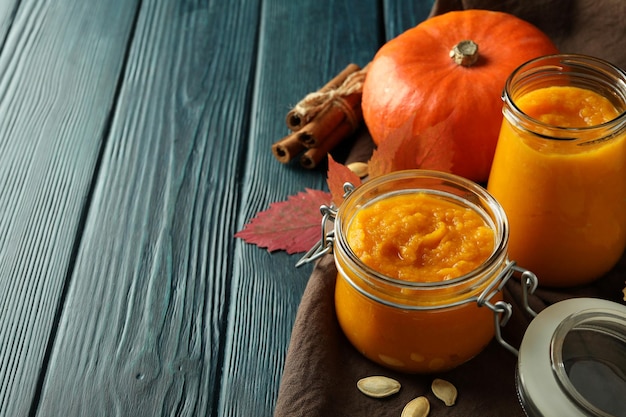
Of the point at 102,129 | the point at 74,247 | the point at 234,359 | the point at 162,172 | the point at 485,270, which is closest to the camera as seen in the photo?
the point at 485,270

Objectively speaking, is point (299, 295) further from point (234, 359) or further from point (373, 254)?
point (373, 254)

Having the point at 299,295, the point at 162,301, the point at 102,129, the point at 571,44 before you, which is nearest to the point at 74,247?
the point at 162,301

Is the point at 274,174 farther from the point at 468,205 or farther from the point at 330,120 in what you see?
the point at 468,205

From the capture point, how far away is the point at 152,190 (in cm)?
152

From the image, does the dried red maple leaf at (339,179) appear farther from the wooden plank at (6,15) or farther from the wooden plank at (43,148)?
the wooden plank at (6,15)

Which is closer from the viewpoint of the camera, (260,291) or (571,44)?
(260,291)

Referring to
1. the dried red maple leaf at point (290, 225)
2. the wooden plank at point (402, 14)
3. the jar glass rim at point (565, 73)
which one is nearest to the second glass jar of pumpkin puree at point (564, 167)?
the jar glass rim at point (565, 73)

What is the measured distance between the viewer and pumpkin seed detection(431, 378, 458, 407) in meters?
1.09

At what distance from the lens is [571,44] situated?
1.52 metres

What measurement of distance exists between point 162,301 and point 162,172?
328mm

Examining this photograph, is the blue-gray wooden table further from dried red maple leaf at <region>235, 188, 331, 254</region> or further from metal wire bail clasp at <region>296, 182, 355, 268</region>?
metal wire bail clasp at <region>296, 182, 355, 268</region>

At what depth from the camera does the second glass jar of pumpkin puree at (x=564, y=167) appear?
1.07 m

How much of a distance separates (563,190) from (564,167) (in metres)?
0.04

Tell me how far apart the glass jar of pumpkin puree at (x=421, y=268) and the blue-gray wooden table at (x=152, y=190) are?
0.25 m
